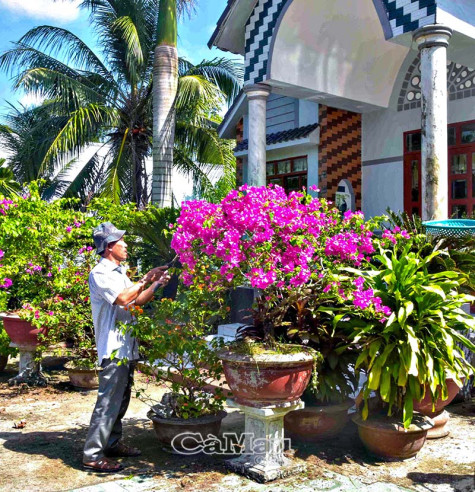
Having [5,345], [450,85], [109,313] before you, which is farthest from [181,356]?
[450,85]

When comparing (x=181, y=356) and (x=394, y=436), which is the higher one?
(x=181, y=356)

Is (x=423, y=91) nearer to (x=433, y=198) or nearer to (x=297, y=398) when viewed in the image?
(x=433, y=198)

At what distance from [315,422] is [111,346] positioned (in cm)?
190

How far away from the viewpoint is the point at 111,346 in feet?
16.4

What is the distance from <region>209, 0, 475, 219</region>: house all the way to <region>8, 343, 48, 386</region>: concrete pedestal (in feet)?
16.4

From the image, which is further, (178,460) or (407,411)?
Answer: (178,460)

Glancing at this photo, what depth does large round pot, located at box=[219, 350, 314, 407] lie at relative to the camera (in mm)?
4641

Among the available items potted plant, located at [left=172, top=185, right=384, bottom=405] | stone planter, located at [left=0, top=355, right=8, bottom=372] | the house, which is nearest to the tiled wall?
the house

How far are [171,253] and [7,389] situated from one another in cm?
454

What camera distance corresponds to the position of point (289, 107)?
1486 centimetres

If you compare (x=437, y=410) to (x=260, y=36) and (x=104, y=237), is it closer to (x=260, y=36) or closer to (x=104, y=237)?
(x=104, y=237)

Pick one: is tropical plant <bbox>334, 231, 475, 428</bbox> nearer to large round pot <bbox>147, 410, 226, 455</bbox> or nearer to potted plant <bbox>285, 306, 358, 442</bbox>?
potted plant <bbox>285, 306, 358, 442</bbox>

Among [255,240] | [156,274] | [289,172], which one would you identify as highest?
[289,172]

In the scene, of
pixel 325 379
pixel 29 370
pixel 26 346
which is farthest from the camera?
pixel 29 370
